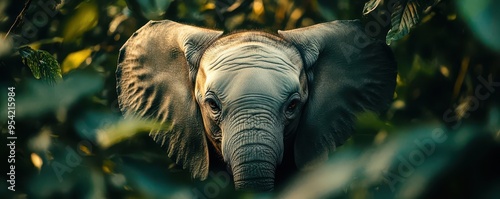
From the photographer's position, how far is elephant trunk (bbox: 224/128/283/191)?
374 cm

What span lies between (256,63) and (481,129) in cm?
87

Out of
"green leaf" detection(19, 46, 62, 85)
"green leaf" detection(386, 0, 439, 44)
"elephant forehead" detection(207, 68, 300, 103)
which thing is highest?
"green leaf" detection(19, 46, 62, 85)

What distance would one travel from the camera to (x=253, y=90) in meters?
3.84

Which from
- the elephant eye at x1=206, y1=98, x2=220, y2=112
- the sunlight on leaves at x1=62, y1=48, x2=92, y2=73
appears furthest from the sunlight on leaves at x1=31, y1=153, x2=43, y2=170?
the elephant eye at x1=206, y1=98, x2=220, y2=112

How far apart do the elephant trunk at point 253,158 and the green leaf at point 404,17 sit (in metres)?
0.45

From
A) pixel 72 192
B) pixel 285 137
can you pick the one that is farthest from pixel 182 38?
pixel 72 192

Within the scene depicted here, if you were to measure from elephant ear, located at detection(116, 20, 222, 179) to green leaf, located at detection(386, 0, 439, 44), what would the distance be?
1.86 feet

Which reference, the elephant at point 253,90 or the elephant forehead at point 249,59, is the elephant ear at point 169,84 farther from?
the elephant forehead at point 249,59

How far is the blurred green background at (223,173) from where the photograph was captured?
4.37m

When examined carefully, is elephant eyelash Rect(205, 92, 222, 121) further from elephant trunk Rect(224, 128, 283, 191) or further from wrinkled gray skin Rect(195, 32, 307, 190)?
elephant trunk Rect(224, 128, 283, 191)

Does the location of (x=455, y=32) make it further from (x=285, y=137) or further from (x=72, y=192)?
(x=72, y=192)

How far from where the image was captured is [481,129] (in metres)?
4.37

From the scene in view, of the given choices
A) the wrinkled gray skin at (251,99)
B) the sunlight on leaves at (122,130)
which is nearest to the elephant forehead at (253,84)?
the wrinkled gray skin at (251,99)

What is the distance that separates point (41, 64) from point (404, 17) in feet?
3.50
